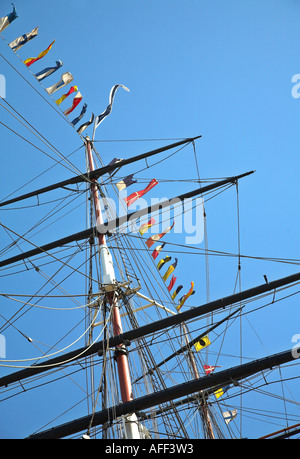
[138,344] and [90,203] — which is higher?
[90,203]

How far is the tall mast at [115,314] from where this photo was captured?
11.4 m

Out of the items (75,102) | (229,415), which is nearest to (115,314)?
(75,102)

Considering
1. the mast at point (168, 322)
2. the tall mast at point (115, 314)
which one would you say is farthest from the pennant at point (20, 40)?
the mast at point (168, 322)

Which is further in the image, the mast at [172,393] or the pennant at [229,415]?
the pennant at [229,415]

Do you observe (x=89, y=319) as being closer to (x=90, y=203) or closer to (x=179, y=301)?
(x=90, y=203)

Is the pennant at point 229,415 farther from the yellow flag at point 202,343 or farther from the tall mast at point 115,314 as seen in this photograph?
the tall mast at point 115,314

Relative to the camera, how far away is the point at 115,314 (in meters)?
13.6

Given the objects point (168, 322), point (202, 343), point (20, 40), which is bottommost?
point (168, 322)

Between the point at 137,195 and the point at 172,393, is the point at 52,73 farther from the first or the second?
the point at 172,393

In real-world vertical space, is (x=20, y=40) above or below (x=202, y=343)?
above
